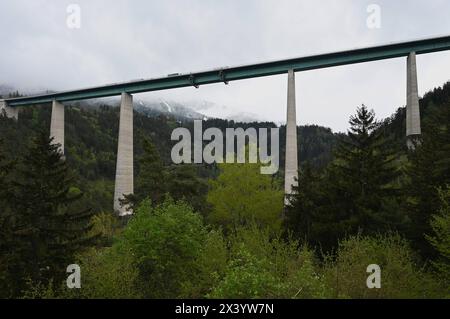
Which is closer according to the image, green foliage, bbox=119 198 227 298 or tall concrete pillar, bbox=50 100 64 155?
green foliage, bbox=119 198 227 298

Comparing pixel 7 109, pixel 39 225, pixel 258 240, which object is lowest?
pixel 258 240

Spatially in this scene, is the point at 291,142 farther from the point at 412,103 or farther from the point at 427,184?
the point at 427,184

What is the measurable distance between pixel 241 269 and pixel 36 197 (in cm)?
1205

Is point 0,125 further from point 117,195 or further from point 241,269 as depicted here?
point 241,269

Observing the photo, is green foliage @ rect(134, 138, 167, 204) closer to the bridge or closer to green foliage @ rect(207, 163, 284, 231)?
green foliage @ rect(207, 163, 284, 231)

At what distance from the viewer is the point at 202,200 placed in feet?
121

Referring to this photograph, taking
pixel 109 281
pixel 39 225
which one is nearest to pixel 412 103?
pixel 109 281

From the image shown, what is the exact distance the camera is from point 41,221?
21.9m

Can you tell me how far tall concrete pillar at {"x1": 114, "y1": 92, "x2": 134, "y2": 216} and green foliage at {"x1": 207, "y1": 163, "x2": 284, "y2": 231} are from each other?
652 inches

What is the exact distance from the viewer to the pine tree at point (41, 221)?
2084 cm

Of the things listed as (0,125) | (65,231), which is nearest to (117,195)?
(65,231)

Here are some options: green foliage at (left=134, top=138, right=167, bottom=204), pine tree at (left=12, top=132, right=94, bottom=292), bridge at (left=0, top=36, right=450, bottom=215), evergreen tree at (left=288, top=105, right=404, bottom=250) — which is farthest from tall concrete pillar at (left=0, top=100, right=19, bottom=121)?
evergreen tree at (left=288, top=105, right=404, bottom=250)

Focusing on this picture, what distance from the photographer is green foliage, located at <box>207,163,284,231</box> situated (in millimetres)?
35969

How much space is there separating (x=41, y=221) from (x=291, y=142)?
2705 cm
